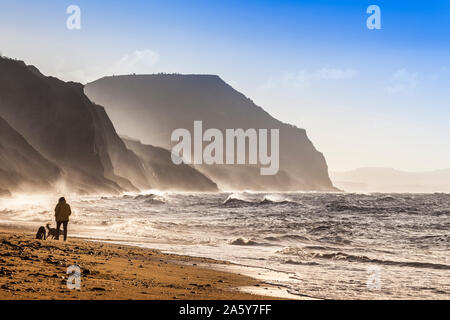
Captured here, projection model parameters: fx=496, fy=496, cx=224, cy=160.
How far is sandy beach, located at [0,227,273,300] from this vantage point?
8.48m

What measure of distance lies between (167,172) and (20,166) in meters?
75.1

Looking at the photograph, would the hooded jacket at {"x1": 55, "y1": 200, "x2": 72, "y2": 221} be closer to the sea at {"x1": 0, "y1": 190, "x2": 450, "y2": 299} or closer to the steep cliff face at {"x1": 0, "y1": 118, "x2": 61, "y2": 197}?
the sea at {"x1": 0, "y1": 190, "x2": 450, "y2": 299}

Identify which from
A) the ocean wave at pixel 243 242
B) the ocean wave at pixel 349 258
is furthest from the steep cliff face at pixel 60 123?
the ocean wave at pixel 349 258

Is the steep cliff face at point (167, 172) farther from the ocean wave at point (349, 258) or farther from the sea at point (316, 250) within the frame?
the ocean wave at point (349, 258)

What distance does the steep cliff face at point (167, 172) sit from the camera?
480 feet

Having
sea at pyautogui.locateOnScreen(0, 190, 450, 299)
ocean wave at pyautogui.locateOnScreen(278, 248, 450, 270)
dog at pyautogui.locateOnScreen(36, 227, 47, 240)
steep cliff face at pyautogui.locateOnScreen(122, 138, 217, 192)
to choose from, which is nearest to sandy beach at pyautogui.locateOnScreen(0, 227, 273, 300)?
sea at pyautogui.locateOnScreen(0, 190, 450, 299)

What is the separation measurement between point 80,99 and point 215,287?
10314 centimetres

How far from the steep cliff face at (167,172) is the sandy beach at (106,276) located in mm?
127805

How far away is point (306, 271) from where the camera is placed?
48.4 feet

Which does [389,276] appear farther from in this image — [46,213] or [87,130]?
[87,130]

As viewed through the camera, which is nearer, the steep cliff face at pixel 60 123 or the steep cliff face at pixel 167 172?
the steep cliff face at pixel 60 123

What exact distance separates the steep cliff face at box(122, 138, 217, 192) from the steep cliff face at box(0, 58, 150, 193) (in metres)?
34.7

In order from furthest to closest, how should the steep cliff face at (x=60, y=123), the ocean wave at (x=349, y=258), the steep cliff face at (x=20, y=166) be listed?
the steep cliff face at (x=60, y=123) < the steep cliff face at (x=20, y=166) < the ocean wave at (x=349, y=258)

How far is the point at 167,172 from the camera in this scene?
14962cm
